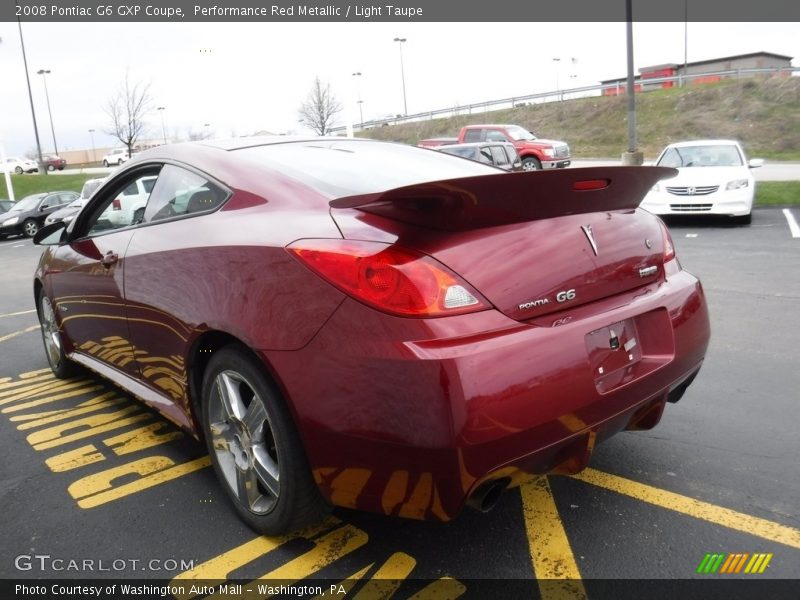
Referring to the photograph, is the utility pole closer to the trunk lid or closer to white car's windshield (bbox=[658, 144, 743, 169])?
white car's windshield (bbox=[658, 144, 743, 169])

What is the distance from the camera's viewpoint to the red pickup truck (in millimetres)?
22766

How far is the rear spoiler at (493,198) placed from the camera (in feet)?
6.53

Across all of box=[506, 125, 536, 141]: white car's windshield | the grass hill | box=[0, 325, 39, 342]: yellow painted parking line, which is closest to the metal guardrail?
the grass hill

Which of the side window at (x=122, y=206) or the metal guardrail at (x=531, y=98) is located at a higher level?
the metal guardrail at (x=531, y=98)

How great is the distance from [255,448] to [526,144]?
22.1 meters

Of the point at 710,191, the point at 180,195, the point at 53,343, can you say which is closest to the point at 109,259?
the point at 180,195

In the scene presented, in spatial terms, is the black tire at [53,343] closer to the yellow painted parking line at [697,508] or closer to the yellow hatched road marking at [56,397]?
the yellow hatched road marking at [56,397]

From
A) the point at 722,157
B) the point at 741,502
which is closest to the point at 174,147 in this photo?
the point at 741,502

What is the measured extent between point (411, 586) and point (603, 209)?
58.8 inches

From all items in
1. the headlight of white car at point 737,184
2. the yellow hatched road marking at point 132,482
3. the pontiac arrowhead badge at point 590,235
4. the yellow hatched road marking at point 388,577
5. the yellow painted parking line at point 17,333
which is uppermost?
the pontiac arrowhead badge at point 590,235

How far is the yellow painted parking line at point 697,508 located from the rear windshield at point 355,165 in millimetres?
1402

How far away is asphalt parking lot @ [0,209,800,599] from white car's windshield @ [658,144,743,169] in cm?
900

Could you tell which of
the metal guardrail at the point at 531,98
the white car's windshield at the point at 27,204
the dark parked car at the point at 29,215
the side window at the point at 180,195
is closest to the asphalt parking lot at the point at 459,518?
the side window at the point at 180,195

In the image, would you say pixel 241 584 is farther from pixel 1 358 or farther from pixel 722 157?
pixel 722 157
